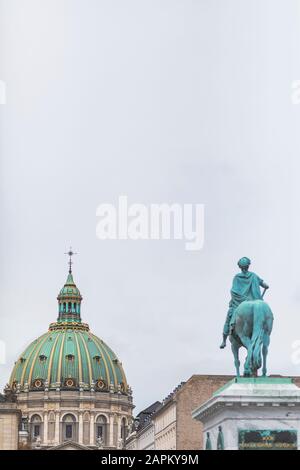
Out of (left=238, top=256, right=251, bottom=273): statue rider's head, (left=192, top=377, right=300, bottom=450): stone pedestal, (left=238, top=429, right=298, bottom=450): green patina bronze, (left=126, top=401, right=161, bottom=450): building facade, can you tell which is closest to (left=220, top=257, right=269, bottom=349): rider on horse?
(left=238, top=256, right=251, bottom=273): statue rider's head

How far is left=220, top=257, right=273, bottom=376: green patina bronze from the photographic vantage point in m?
34.4

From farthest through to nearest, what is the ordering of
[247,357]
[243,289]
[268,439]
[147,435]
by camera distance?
1. [147,435]
2. [243,289]
3. [247,357]
4. [268,439]

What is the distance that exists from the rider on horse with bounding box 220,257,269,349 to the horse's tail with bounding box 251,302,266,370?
0.88m

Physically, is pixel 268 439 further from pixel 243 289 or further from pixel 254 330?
pixel 243 289

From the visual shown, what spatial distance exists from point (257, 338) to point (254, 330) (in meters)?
0.22

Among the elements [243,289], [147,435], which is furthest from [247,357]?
[147,435]

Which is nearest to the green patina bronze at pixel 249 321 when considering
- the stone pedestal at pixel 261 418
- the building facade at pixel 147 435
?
the stone pedestal at pixel 261 418

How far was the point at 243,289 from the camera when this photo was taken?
35.4m

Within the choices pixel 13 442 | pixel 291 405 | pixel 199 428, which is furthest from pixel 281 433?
pixel 199 428

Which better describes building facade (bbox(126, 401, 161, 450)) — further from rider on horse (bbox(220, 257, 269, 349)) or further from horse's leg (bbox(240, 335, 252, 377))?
horse's leg (bbox(240, 335, 252, 377))

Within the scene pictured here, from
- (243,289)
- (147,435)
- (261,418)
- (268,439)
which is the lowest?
(268,439)
